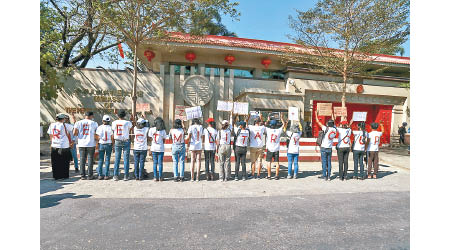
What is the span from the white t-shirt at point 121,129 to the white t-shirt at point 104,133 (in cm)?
23

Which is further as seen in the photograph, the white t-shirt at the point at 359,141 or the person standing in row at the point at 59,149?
the white t-shirt at the point at 359,141

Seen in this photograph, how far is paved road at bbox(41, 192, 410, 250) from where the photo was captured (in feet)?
10.2

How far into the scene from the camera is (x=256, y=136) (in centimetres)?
684

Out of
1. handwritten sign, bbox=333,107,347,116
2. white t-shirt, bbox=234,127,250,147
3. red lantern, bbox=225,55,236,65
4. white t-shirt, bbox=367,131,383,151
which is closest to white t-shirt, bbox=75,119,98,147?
white t-shirt, bbox=234,127,250,147

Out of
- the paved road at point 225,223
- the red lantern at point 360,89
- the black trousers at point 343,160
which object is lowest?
the paved road at point 225,223

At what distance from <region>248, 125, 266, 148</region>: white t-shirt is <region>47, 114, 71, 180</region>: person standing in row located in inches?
212

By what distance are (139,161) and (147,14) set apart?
6099 millimetres

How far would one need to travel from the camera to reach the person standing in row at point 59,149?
628 cm

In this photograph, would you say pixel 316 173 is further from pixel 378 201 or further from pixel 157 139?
pixel 157 139

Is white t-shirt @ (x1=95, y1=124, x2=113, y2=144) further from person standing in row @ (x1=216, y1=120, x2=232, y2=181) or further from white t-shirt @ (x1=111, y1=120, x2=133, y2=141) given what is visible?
person standing in row @ (x1=216, y1=120, x2=232, y2=181)

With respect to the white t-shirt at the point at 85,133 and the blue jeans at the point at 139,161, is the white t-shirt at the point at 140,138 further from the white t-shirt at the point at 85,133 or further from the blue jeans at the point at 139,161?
the white t-shirt at the point at 85,133

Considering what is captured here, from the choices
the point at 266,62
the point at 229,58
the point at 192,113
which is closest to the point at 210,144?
the point at 192,113

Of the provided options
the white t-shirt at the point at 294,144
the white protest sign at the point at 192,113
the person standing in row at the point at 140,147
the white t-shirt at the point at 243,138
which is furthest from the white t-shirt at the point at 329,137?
the person standing in row at the point at 140,147

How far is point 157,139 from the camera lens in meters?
6.36
